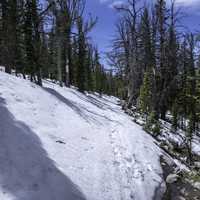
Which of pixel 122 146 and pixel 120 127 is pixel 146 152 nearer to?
pixel 122 146

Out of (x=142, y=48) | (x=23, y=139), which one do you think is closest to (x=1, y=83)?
(x=23, y=139)

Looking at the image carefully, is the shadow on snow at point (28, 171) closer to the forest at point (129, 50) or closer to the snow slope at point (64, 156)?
the snow slope at point (64, 156)

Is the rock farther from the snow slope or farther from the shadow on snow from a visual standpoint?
the shadow on snow

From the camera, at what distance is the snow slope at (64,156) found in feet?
19.7

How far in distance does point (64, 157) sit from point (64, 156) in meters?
0.05

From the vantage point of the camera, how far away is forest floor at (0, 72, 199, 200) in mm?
6000

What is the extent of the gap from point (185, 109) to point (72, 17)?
1820 centimetres

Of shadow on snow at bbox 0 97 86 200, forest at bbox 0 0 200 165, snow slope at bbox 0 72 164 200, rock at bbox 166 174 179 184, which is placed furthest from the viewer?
forest at bbox 0 0 200 165

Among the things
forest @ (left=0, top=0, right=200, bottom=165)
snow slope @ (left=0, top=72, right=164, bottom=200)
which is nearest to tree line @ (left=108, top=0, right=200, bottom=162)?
forest @ (left=0, top=0, right=200, bottom=165)

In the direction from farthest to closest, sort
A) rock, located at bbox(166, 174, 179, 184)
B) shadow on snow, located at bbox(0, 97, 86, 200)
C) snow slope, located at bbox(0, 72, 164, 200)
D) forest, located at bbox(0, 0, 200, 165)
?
forest, located at bbox(0, 0, 200, 165) < rock, located at bbox(166, 174, 179, 184) < snow slope, located at bbox(0, 72, 164, 200) < shadow on snow, located at bbox(0, 97, 86, 200)

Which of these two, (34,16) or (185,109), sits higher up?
(34,16)

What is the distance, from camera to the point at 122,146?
9.79m

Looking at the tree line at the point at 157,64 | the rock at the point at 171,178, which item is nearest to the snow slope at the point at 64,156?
the rock at the point at 171,178

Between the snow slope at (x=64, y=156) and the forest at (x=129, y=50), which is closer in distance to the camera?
the snow slope at (x=64, y=156)
